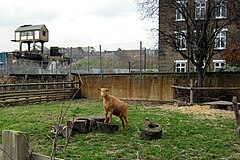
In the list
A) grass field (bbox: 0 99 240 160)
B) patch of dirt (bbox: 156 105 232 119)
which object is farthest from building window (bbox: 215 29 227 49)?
grass field (bbox: 0 99 240 160)

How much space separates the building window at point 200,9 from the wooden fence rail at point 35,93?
8.21m

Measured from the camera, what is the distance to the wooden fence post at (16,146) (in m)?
2.38

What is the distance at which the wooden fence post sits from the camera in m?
2.38

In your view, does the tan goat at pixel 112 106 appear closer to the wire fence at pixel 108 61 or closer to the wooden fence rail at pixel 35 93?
the wooden fence rail at pixel 35 93

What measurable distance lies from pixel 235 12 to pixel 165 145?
13.7 meters

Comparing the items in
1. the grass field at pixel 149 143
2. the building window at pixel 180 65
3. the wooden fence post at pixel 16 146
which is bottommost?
the grass field at pixel 149 143

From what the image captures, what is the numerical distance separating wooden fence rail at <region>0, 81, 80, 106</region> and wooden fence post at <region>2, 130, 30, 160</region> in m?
14.1

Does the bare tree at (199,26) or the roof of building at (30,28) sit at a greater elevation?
the roof of building at (30,28)

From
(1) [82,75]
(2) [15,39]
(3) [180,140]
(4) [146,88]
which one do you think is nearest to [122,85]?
(4) [146,88]

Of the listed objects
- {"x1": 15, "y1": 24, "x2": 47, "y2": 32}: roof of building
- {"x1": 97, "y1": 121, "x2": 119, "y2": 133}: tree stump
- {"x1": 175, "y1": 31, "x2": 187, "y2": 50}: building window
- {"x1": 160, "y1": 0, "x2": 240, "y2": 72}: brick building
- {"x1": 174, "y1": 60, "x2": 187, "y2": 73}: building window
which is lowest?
{"x1": 97, "y1": 121, "x2": 119, "y2": 133}: tree stump

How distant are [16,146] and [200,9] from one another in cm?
1836

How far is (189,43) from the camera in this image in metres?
18.8

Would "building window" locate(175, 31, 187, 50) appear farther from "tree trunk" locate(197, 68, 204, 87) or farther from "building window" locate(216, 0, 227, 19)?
"building window" locate(216, 0, 227, 19)

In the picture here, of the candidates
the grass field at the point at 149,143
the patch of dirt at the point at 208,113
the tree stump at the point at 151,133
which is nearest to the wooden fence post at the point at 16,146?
the grass field at the point at 149,143
